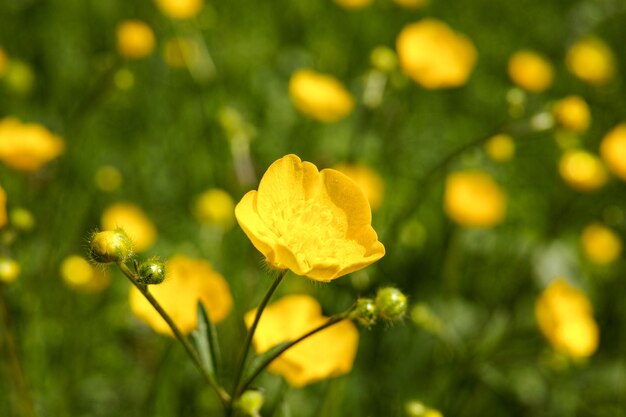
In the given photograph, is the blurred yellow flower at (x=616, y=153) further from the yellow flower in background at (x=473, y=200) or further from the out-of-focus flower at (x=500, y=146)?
the out-of-focus flower at (x=500, y=146)

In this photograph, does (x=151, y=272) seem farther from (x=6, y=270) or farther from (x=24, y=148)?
(x=24, y=148)

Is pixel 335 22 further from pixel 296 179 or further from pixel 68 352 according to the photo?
pixel 296 179

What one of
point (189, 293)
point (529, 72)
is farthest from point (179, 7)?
point (529, 72)

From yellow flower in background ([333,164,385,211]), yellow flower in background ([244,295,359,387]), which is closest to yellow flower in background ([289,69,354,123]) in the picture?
yellow flower in background ([333,164,385,211])

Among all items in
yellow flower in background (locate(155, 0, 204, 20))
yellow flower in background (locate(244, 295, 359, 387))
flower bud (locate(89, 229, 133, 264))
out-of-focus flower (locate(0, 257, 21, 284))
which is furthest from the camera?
yellow flower in background (locate(155, 0, 204, 20))

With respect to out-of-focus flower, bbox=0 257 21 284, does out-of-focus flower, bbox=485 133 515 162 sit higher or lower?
lower

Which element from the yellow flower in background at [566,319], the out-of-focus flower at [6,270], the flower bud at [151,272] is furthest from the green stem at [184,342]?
the yellow flower in background at [566,319]

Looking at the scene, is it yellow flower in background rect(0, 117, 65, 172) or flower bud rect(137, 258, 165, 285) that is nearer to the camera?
flower bud rect(137, 258, 165, 285)

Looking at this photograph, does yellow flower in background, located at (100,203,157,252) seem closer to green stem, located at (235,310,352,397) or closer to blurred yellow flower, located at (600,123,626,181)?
green stem, located at (235,310,352,397)
